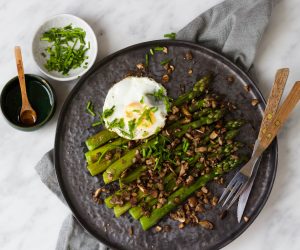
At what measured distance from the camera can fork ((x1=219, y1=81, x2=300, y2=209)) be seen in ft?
13.8

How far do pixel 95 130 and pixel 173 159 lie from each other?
2.38 ft

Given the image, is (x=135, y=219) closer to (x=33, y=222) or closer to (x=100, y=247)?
(x=100, y=247)

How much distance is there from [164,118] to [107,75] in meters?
0.64

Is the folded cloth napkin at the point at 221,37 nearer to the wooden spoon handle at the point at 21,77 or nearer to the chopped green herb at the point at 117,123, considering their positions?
the wooden spoon handle at the point at 21,77

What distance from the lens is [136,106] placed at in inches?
170

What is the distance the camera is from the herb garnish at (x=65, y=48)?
4.53 meters

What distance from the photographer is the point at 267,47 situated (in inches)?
179

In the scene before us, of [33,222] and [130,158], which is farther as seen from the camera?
[33,222]

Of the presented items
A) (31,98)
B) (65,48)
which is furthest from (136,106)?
(31,98)

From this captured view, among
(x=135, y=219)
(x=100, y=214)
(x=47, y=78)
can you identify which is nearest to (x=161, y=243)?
(x=135, y=219)

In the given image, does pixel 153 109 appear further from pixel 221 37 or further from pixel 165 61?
pixel 221 37

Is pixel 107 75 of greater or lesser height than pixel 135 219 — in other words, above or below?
above

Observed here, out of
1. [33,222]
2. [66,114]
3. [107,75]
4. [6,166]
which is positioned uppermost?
[107,75]

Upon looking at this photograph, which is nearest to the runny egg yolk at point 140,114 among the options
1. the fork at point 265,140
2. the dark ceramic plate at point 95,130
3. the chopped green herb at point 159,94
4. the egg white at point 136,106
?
the egg white at point 136,106
